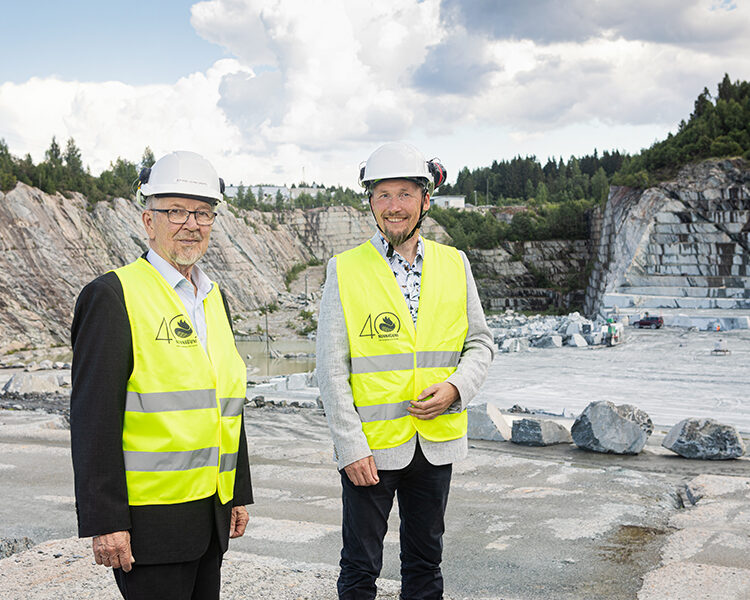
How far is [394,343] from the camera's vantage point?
2912 mm

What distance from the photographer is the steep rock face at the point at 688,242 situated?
31.8 meters

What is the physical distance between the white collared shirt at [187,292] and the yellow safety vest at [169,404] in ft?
0.13

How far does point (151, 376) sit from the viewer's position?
84.5 inches

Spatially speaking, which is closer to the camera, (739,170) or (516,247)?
(739,170)

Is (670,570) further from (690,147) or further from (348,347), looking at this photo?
(690,147)

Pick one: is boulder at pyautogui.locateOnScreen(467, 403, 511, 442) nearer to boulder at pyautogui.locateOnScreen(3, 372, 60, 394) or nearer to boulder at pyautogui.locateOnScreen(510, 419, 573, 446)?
boulder at pyautogui.locateOnScreen(510, 419, 573, 446)

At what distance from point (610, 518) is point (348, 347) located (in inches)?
119

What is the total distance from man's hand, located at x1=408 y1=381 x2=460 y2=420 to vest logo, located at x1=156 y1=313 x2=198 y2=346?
40.3 inches

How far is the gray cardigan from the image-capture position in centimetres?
283

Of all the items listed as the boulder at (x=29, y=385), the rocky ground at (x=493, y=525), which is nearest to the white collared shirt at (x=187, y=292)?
the rocky ground at (x=493, y=525)

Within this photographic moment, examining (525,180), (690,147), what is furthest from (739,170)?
(525,180)

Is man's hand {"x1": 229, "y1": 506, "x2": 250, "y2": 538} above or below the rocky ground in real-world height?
above

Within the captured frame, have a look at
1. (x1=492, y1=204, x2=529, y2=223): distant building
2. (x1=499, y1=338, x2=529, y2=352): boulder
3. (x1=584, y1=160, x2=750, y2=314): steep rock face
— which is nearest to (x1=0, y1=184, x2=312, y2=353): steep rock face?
(x1=499, y1=338, x2=529, y2=352): boulder

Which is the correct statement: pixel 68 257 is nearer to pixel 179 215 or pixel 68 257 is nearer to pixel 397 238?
pixel 397 238
